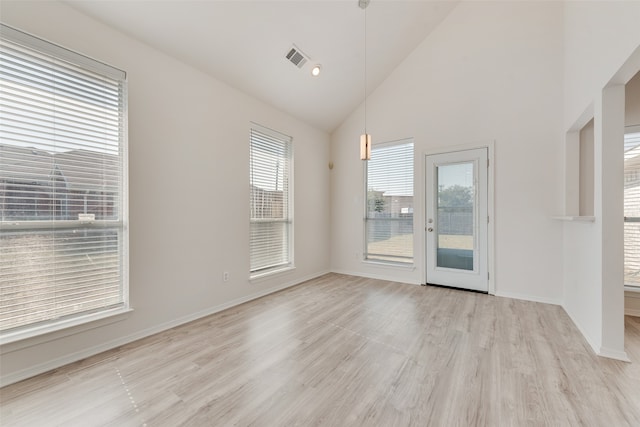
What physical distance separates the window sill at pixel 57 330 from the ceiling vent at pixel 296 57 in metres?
3.51

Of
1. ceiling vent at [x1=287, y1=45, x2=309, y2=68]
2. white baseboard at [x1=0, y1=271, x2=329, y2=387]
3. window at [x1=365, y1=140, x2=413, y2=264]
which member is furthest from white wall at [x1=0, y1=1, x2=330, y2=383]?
window at [x1=365, y1=140, x2=413, y2=264]

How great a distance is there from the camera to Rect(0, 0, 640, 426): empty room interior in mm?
1907

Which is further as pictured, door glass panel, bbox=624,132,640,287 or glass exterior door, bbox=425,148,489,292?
glass exterior door, bbox=425,148,489,292

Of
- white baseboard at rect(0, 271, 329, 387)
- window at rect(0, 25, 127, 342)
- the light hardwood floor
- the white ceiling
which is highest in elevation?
the white ceiling

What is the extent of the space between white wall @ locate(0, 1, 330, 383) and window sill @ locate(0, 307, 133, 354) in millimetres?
15

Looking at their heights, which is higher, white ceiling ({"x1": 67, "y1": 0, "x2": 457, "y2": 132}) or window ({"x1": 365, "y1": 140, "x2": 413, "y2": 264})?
white ceiling ({"x1": 67, "y1": 0, "x2": 457, "y2": 132})

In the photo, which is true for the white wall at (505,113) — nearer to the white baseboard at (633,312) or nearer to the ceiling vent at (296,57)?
the white baseboard at (633,312)

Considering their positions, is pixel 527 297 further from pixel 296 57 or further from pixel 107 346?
pixel 107 346

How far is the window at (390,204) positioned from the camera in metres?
4.80

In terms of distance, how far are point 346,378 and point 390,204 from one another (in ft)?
11.5

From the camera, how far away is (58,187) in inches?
87.0

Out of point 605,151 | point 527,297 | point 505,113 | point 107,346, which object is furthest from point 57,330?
point 505,113

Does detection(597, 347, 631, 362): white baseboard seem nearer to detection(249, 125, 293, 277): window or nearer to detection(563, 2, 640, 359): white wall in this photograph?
detection(563, 2, 640, 359): white wall

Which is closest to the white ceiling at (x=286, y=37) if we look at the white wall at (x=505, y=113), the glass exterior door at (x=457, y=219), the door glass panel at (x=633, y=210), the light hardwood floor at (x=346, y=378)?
the white wall at (x=505, y=113)
